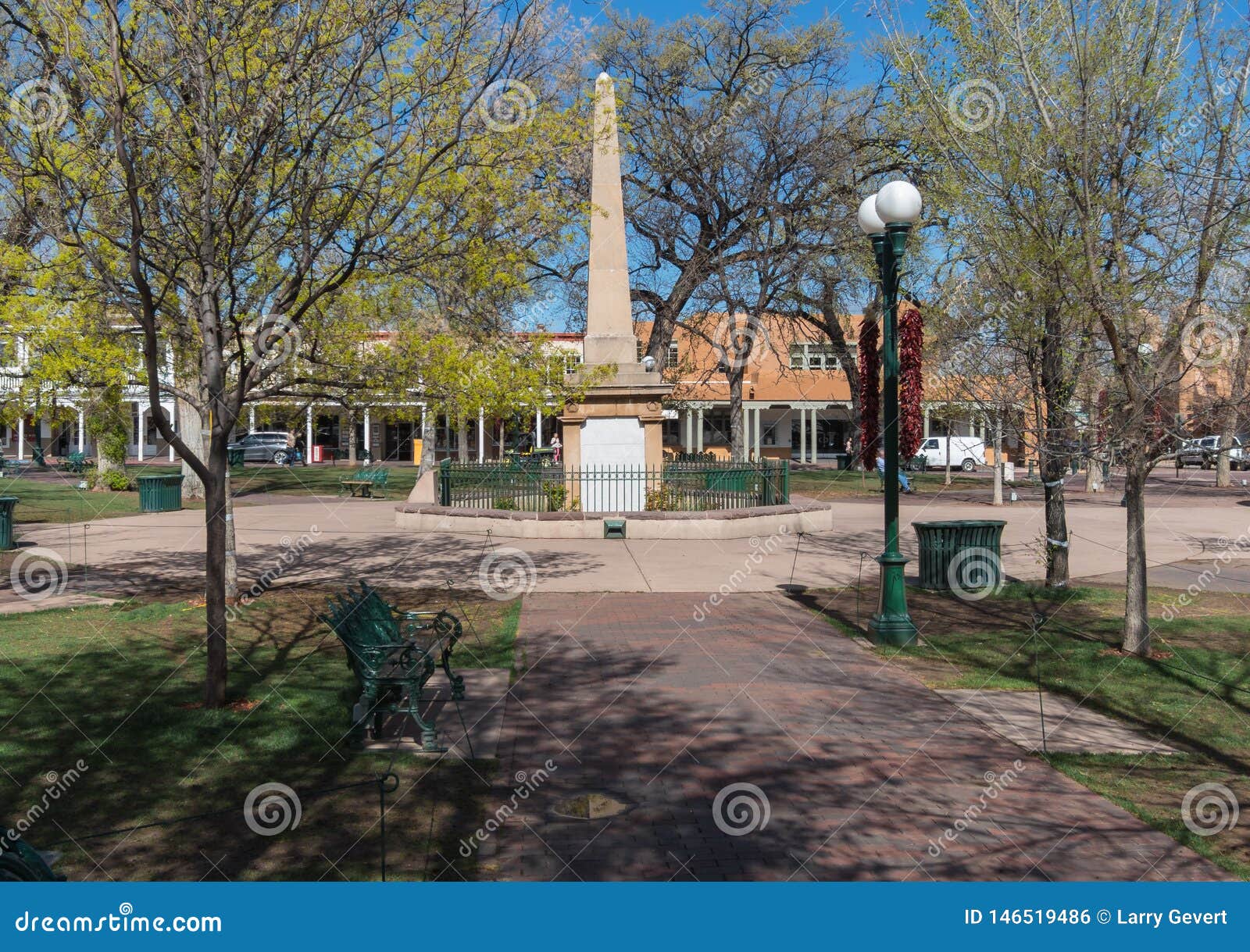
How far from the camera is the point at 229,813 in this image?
18.3 feet

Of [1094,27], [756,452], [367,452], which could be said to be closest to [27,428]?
[367,452]

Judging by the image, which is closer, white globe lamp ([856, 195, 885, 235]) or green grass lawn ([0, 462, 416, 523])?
white globe lamp ([856, 195, 885, 235])

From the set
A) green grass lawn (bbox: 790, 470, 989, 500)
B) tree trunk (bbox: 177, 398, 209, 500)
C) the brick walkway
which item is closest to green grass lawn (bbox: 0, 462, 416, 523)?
tree trunk (bbox: 177, 398, 209, 500)

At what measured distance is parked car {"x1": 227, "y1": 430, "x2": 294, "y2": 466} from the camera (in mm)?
50406

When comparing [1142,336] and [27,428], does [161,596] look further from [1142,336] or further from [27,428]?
[27,428]

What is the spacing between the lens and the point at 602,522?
19547mm

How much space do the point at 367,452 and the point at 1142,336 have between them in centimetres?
5216

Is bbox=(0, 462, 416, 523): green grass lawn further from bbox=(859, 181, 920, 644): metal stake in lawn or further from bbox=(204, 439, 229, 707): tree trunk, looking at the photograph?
bbox=(859, 181, 920, 644): metal stake in lawn
